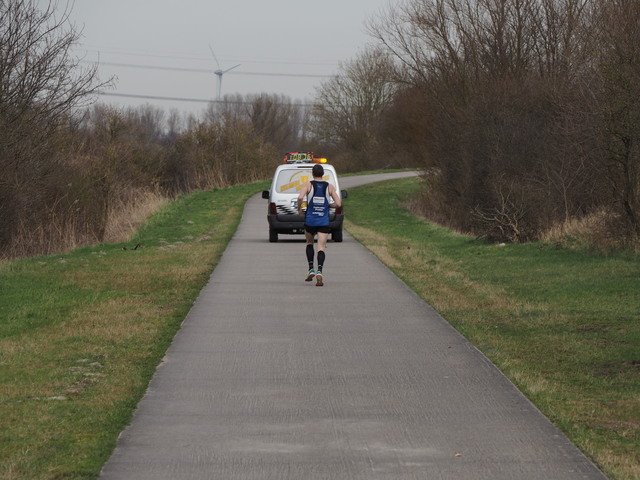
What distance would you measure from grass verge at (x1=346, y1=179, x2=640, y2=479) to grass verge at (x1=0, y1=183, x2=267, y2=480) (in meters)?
2.99

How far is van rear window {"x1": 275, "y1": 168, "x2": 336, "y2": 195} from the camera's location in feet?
80.5

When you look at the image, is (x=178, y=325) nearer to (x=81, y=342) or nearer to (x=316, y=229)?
(x=81, y=342)

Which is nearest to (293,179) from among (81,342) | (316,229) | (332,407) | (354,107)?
(316,229)

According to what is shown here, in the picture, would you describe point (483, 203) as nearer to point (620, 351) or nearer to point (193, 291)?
point (193, 291)

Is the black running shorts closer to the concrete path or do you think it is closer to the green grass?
the green grass

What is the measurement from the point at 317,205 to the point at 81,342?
6336 mm

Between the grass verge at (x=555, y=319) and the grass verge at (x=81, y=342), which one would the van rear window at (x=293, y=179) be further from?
the grass verge at (x=81, y=342)

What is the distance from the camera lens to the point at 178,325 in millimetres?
11492

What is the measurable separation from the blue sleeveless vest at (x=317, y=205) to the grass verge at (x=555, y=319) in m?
1.62

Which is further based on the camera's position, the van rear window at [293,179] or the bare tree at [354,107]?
the bare tree at [354,107]

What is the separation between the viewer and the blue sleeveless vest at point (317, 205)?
52.9 feet

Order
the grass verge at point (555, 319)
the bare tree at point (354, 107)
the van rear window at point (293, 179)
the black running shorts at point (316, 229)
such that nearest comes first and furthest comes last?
the grass verge at point (555, 319) < the black running shorts at point (316, 229) < the van rear window at point (293, 179) < the bare tree at point (354, 107)

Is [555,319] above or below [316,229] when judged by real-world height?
below

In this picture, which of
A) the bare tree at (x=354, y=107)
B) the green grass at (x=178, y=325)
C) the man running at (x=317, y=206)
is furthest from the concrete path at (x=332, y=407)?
the bare tree at (x=354, y=107)
